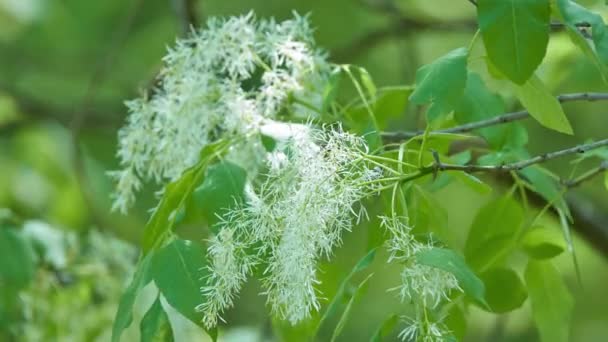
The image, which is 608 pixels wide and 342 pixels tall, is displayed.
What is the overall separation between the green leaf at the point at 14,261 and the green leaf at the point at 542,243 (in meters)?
1.05

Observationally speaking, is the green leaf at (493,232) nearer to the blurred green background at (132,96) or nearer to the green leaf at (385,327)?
the green leaf at (385,327)

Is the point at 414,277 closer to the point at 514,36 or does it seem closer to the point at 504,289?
the point at 514,36

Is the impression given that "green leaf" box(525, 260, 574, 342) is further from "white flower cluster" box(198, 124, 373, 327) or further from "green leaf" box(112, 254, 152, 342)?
"green leaf" box(112, 254, 152, 342)

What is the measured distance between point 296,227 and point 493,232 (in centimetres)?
47

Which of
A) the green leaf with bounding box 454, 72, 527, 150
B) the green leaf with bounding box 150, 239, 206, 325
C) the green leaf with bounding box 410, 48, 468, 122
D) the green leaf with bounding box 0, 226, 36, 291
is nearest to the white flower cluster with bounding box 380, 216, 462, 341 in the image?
the green leaf with bounding box 410, 48, 468, 122

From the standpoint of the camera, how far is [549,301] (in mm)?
1543

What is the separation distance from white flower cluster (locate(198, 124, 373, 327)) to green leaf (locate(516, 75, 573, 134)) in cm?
21

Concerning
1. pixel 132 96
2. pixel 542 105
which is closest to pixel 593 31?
pixel 542 105

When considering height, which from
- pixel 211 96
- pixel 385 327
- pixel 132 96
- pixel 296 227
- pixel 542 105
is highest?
pixel 132 96

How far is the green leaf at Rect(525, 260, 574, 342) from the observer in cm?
154

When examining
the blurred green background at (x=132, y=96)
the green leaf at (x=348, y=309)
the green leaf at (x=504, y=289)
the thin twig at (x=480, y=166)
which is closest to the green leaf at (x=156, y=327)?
the green leaf at (x=348, y=309)

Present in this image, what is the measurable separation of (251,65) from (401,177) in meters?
0.46

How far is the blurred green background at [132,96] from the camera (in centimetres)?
402

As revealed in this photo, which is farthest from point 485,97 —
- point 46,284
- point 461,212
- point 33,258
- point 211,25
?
point 461,212
